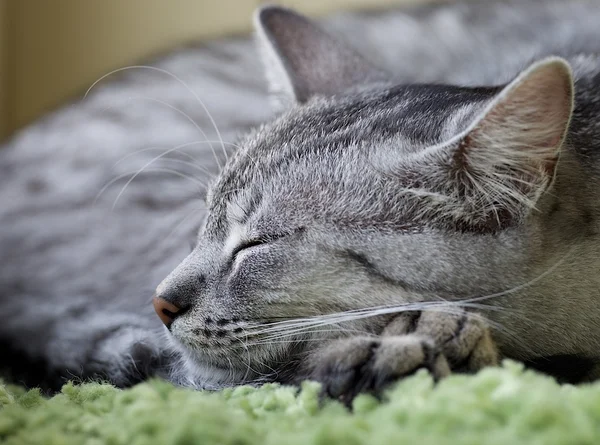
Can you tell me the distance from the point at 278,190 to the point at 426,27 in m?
1.32

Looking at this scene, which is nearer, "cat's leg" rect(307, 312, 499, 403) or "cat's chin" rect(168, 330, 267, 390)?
"cat's leg" rect(307, 312, 499, 403)

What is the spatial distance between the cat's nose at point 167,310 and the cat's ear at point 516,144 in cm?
45

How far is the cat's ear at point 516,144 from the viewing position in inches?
37.5

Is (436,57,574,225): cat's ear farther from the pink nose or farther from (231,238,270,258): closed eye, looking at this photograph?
the pink nose

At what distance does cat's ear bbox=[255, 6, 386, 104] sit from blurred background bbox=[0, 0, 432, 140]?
56.1 inches

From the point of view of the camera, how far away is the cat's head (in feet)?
3.30

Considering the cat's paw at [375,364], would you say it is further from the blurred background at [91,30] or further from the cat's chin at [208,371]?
the blurred background at [91,30]

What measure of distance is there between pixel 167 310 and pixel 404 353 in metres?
0.41

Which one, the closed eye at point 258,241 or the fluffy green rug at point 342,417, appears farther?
the closed eye at point 258,241

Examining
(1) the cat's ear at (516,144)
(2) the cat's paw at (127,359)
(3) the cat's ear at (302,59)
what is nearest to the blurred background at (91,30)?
(3) the cat's ear at (302,59)

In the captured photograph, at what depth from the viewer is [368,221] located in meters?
1.07

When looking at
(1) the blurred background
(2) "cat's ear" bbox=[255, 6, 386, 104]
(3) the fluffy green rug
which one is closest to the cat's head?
(3) the fluffy green rug

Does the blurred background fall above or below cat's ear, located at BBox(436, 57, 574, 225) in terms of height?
above

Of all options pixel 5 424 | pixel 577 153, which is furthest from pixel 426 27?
pixel 5 424
